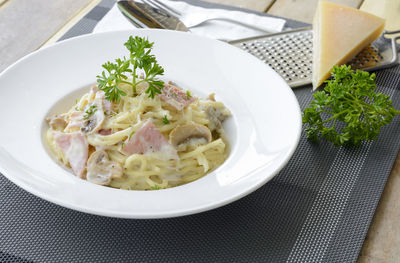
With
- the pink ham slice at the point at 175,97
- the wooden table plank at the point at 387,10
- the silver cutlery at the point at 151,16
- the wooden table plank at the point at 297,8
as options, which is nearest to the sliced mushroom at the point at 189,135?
the pink ham slice at the point at 175,97

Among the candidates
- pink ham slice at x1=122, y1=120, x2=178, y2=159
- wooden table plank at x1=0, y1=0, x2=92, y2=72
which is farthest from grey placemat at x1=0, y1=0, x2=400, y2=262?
wooden table plank at x1=0, y1=0, x2=92, y2=72

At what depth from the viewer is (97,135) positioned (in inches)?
87.7

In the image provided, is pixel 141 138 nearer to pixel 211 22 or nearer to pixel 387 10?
pixel 211 22

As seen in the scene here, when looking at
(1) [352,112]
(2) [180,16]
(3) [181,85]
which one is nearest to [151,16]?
(2) [180,16]

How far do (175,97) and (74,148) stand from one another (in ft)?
1.72

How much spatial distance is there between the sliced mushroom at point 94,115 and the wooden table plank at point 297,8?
6.60 ft

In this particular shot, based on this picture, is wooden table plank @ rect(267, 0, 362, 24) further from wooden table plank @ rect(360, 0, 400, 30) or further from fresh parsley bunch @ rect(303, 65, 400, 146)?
fresh parsley bunch @ rect(303, 65, 400, 146)

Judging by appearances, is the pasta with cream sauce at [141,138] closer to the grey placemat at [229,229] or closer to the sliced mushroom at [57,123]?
the sliced mushroom at [57,123]

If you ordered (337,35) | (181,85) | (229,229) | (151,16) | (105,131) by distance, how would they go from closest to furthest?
(229,229) < (105,131) < (181,85) < (337,35) < (151,16)

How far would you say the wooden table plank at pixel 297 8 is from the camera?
12.4 feet

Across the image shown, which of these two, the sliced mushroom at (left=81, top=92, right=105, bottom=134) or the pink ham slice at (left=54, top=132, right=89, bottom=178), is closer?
the pink ham slice at (left=54, top=132, right=89, bottom=178)

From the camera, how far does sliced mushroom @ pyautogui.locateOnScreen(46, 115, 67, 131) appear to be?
2.31m

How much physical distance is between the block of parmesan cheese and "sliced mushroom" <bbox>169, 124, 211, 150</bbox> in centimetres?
91

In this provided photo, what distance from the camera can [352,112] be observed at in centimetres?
247
